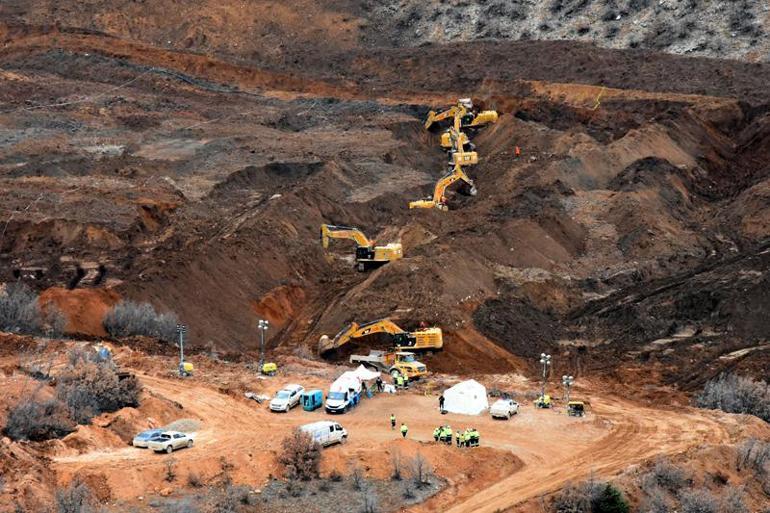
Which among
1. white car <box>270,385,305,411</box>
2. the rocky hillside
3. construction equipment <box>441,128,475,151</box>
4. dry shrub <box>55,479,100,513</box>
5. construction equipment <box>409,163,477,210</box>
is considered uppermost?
the rocky hillside

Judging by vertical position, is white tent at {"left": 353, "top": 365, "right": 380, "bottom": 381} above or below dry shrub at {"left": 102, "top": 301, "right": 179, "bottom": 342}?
below

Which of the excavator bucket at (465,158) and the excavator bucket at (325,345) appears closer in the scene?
the excavator bucket at (325,345)

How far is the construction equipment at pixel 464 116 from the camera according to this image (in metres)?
81.2

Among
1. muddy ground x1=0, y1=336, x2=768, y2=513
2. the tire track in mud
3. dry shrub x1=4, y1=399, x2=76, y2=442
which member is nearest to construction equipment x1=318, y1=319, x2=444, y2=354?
muddy ground x1=0, y1=336, x2=768, y2=513

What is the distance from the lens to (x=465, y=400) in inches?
1467

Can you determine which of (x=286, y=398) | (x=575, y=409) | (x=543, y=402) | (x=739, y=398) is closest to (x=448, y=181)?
(x=739, y=398)

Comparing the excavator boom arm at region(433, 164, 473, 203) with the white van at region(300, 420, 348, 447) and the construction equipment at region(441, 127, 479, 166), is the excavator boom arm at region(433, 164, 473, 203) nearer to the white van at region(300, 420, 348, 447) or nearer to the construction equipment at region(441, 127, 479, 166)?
the construction equipment at region(441, 127, 479, 166)

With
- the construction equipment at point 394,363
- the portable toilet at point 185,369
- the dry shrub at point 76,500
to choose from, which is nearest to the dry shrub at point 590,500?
the dry shrub at point 76,500

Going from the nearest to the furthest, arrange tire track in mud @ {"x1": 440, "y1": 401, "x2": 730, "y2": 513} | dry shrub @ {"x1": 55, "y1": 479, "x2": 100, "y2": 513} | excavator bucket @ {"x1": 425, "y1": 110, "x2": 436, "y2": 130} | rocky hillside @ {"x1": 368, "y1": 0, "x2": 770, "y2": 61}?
dry shrub @ {"x1": 55, "y1": 479, "x2": 100, "y2": 513}
tire track in mud @ {"x1": 440, "y1": 401, "x2": 730, "y2": 513}
excavator bucket @ {"x1": 425, "y1": 110, "x2": 436, "y2": 130}
rocky hillside @ {"x1": 368, "y1": 0, "x2": 770, "y2": 61}

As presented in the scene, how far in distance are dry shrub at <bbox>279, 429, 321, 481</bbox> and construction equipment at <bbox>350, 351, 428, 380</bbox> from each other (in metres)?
9.65

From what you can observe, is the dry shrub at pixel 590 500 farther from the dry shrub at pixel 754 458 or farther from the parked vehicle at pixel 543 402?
the parked vehicle at pixel 543 402

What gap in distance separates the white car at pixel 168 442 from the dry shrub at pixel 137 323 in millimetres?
12847

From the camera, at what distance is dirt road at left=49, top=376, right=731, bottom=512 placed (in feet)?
100

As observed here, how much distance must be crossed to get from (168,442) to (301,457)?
3231mm
